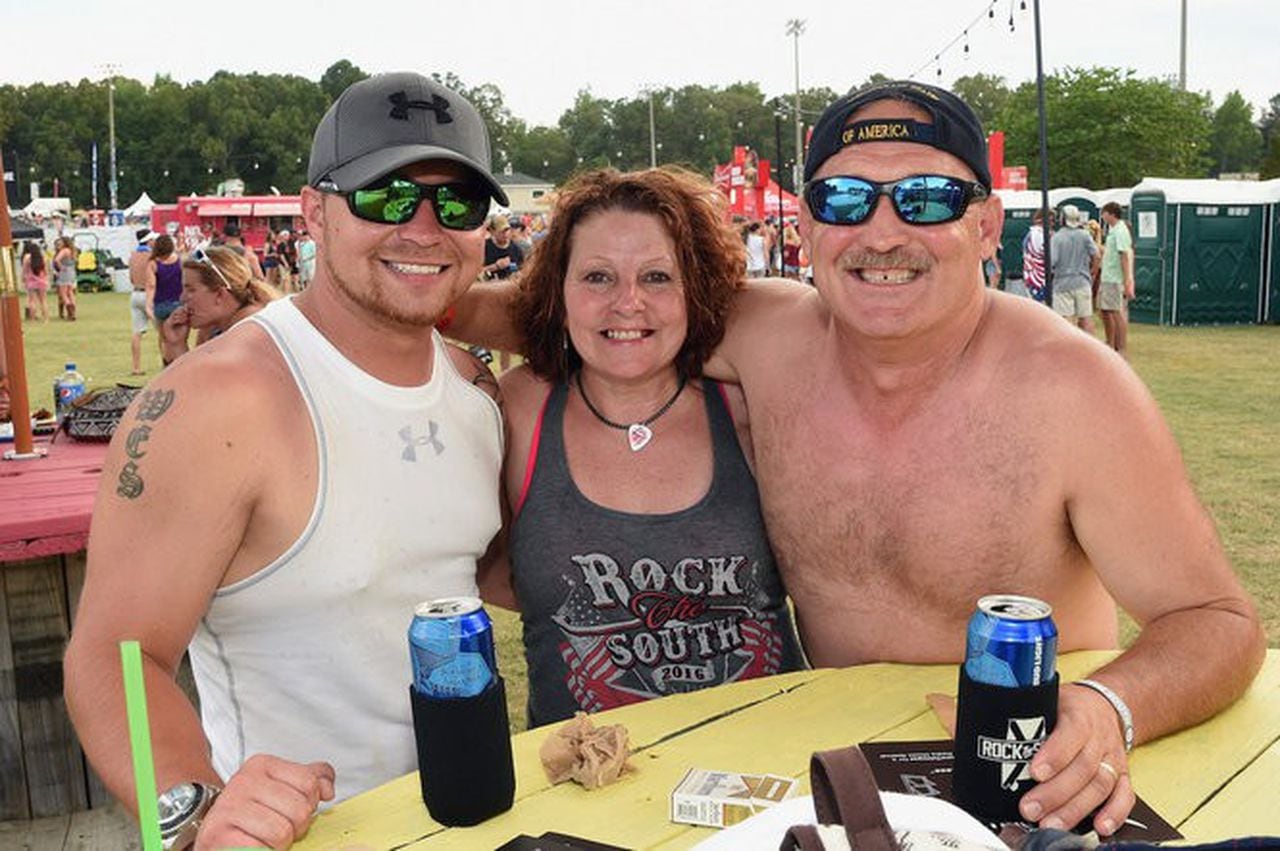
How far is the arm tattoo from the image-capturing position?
2.01 meters

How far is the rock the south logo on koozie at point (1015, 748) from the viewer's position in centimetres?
158

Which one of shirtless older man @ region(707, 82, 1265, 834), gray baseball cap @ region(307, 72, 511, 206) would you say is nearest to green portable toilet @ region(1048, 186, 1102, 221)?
shirtless older man @ region(707, 82, 1265, 834)

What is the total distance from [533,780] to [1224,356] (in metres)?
16.3

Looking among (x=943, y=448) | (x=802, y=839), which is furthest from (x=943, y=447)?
(x=802, y=839)

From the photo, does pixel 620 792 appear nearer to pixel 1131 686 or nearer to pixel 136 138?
pixel 1131 686

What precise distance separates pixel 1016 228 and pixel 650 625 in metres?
23.0

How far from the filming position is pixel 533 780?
1840 millimetres

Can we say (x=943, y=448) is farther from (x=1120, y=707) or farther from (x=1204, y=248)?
(x=1204, y=248)

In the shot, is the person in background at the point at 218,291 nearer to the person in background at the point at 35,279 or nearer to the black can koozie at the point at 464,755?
the black can koozie at the point at 464,755

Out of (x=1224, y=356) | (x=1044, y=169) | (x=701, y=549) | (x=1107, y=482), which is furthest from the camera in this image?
(x=1224, y=356)

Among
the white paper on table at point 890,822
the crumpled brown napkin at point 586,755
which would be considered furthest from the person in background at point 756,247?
the white paper on table at point 890,822

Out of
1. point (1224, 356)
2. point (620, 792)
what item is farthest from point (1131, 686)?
point (1224, 356)

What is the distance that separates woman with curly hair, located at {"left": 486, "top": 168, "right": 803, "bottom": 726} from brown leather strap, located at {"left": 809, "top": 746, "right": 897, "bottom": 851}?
1327 mm

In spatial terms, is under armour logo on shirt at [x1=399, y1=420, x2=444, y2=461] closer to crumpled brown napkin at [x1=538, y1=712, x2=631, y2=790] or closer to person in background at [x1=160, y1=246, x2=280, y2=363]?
crumpled brown napkin at [x1=538, y1=712, x2=631, y2=790]
